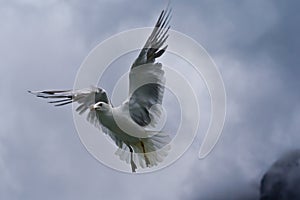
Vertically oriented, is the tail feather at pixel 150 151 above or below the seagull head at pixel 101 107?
below

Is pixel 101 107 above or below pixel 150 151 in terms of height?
above

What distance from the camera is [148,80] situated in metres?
22.3

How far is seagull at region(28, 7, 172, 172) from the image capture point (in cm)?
2177

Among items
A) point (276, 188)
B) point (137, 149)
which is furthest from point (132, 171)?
point (276, 188)

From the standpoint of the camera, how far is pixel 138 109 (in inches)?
888

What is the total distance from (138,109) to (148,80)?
0.83m

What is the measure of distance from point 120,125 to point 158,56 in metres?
2.02

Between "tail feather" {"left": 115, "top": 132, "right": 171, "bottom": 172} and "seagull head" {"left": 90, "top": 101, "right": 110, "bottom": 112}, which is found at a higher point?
"seagull head" {"left": 90, "top": 101, "right": 110, "bottom": 112}

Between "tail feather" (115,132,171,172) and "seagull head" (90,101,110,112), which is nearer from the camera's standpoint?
"seagull head" (90,101,110,112)

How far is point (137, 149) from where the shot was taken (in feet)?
73.9

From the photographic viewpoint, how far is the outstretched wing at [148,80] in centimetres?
2173

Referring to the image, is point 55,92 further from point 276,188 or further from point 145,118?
point 276,188

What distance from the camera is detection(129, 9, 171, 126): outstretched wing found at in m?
21.7

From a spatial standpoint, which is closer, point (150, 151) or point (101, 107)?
point (101, 107)
